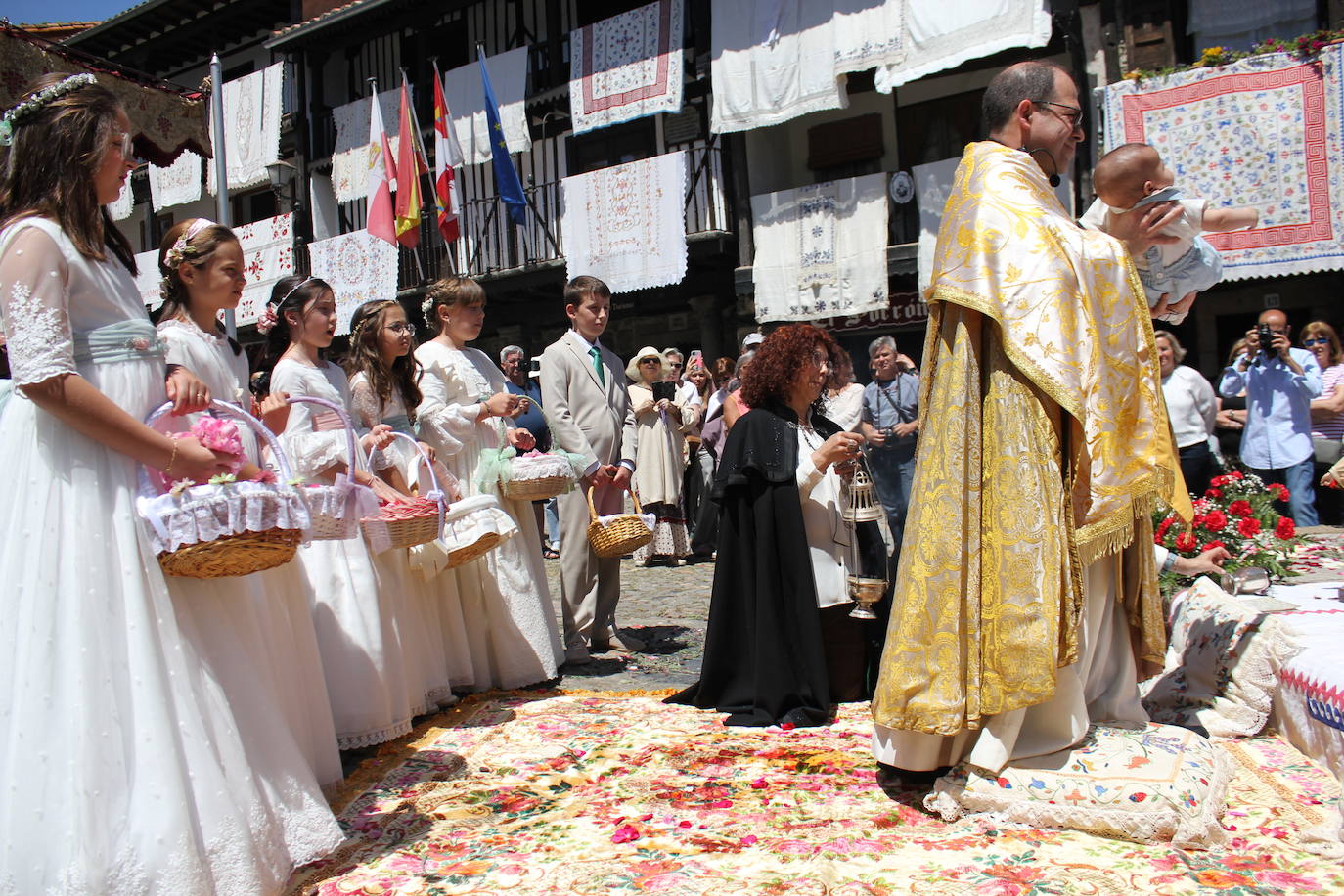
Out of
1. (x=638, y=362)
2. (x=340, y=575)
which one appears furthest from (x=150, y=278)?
(x=340, y=575)

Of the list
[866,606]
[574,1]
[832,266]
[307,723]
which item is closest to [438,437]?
[307,723]

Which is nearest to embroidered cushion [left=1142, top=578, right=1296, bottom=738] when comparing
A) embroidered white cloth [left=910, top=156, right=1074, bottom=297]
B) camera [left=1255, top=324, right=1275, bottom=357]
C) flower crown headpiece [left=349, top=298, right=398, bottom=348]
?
Answer: flower crown headpiece [left=349, top=298, right=398, bottom=348]

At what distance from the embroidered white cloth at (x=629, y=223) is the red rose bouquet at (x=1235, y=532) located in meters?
9.74

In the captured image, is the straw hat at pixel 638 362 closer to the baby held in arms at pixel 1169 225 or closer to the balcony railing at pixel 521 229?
the balcony railing at pixel 521 229

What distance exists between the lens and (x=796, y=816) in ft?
9.18

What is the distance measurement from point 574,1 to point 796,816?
50.6ft

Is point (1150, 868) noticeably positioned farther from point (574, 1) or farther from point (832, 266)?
point (574, 1)

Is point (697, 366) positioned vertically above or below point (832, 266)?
below

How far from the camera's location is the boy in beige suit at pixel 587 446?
16.4 feet

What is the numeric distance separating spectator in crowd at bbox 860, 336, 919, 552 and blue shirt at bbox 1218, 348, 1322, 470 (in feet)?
8.50

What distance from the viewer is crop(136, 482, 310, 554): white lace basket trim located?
7.18 ft

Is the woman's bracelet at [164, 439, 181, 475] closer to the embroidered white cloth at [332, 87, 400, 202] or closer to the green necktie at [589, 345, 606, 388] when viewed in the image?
the green necktie at [589, 345, 606, 388]

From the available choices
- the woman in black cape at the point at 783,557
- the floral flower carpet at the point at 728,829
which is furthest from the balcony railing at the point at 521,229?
the floral flower carpet at the point at 728,829

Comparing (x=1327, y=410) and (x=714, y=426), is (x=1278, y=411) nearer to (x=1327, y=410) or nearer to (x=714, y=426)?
(x=1327, y=410)
